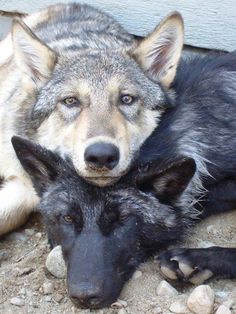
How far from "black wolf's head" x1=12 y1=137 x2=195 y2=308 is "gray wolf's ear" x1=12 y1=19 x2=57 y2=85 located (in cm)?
72

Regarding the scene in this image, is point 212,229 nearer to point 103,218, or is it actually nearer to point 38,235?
point 103,218

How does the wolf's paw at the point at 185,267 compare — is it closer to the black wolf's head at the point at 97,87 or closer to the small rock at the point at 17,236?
the black wolf's head at the point at 97,87

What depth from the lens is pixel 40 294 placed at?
3.72m

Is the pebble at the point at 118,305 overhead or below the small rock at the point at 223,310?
below

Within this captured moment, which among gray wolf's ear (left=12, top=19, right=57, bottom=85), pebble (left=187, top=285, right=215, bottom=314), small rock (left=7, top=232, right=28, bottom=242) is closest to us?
pebble (left=187, top=285, right=215, bottom=314)

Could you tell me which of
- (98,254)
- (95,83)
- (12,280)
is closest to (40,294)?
(12,280)

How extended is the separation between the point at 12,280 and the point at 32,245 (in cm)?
47

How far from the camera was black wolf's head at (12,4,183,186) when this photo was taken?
391 centimetres

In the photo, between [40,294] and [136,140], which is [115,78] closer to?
[136,140]

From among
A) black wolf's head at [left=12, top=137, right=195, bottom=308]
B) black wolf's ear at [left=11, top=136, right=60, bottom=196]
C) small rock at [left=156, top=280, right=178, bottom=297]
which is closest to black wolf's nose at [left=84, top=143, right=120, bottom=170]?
black wolf's head at [left=12, top=137, right=195, bottom=308]

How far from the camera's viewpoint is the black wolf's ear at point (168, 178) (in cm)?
365

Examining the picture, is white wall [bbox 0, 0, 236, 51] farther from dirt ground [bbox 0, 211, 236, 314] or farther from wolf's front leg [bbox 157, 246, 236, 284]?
wolf's front leg [bbox 157, 246, 236, 284]

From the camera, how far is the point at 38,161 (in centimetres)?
387

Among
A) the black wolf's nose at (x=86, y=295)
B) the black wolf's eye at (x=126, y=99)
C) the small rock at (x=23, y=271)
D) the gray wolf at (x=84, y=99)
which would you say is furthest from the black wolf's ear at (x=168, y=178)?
the small rock at (x=23, y=271)
